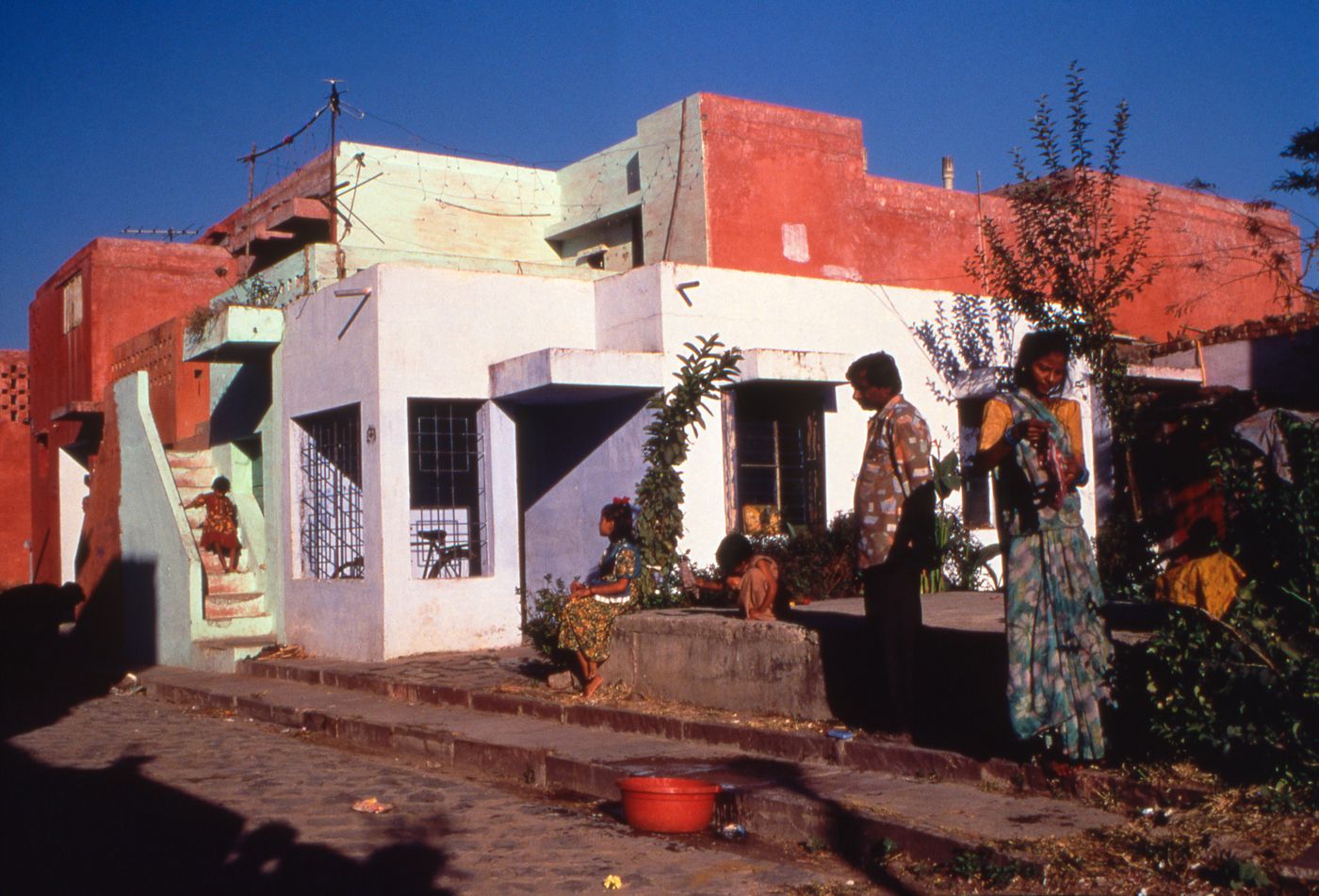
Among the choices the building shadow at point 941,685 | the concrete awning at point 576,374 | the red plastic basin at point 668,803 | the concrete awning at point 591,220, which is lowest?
the red plastic basin at point 668,803

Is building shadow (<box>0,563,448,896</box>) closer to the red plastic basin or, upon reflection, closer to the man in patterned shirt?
the red plastic basin

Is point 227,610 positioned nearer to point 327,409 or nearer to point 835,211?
point 327,409

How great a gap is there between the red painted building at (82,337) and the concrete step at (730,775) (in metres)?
11.5

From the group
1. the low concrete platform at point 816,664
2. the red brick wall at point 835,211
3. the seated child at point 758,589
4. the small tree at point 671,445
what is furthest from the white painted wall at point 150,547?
the seated child at point 758,589

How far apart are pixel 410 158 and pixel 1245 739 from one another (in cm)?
1841

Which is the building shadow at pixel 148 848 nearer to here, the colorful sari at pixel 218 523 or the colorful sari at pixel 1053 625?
the colorful sari at pixel 1053 625

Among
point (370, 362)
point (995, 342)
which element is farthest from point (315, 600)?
point (995, 342)

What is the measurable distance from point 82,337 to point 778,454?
13339 millimetres

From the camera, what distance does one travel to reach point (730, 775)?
21.7ft

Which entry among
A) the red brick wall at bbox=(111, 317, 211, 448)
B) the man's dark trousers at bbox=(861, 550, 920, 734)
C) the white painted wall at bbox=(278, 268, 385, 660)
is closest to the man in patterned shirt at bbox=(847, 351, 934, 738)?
the man's dark trousers at bbox=(861, 550, 920, 734)

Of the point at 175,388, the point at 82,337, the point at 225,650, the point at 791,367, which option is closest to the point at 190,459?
the point at 175,388

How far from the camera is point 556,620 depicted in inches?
388

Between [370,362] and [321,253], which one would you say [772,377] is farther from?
[321,253]

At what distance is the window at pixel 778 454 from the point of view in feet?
44.6
